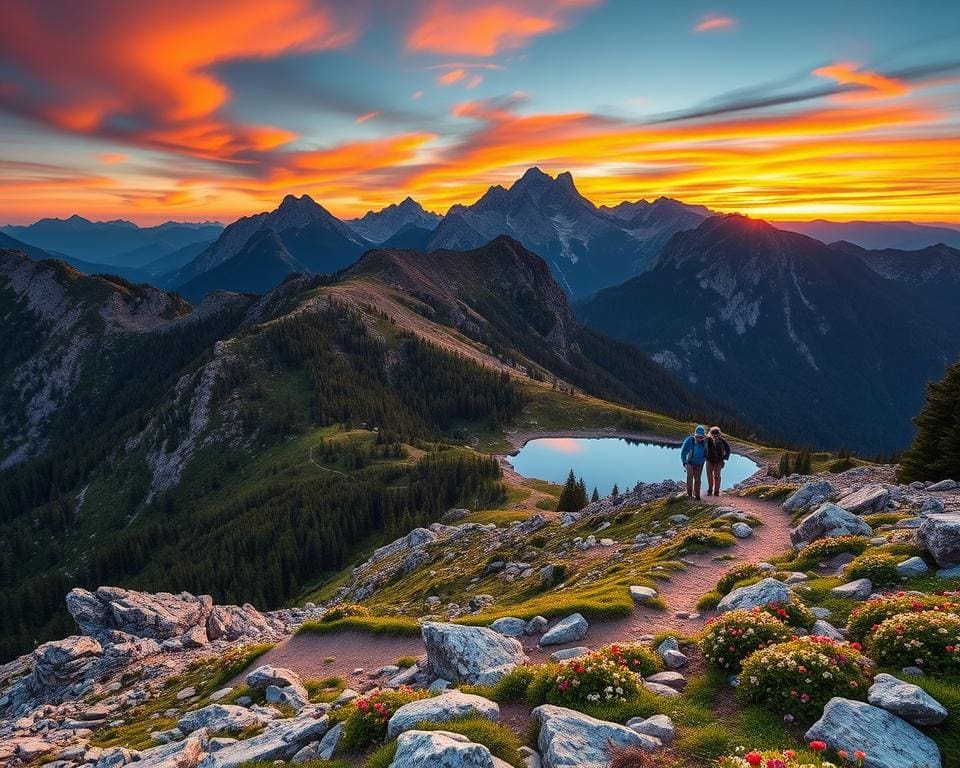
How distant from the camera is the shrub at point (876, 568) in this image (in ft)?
60.8

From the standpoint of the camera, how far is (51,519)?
6511 inches

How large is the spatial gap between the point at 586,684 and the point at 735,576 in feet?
38.9

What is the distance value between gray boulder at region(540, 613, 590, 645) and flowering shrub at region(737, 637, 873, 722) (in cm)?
849

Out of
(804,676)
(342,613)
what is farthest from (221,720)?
(804,676)

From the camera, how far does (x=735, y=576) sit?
74.2ft

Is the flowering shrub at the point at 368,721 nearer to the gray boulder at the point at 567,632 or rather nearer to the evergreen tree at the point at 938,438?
the gray boulder at the point at 567,632

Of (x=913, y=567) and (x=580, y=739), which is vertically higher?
(x=913, y=567)

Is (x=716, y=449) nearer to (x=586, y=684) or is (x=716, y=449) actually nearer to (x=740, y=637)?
(x=740, y=637)

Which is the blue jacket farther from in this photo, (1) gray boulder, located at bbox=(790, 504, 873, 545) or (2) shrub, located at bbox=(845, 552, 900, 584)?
(2) shrub, located at bbox=(845, 552, 900, 584)

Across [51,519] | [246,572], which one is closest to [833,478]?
[246,572]

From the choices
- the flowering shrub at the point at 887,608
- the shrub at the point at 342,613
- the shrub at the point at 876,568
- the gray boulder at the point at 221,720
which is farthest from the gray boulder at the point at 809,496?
the gray boulder at the point at 221,720

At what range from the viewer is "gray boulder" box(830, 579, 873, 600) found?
1784cm

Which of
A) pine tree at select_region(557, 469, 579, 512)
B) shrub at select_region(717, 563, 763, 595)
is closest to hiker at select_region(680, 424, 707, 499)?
shrub at select_region(717, 563, 763, 595)

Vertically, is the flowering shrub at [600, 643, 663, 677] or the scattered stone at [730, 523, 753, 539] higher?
the flowering shrub at [600, 643, 663, 677]
